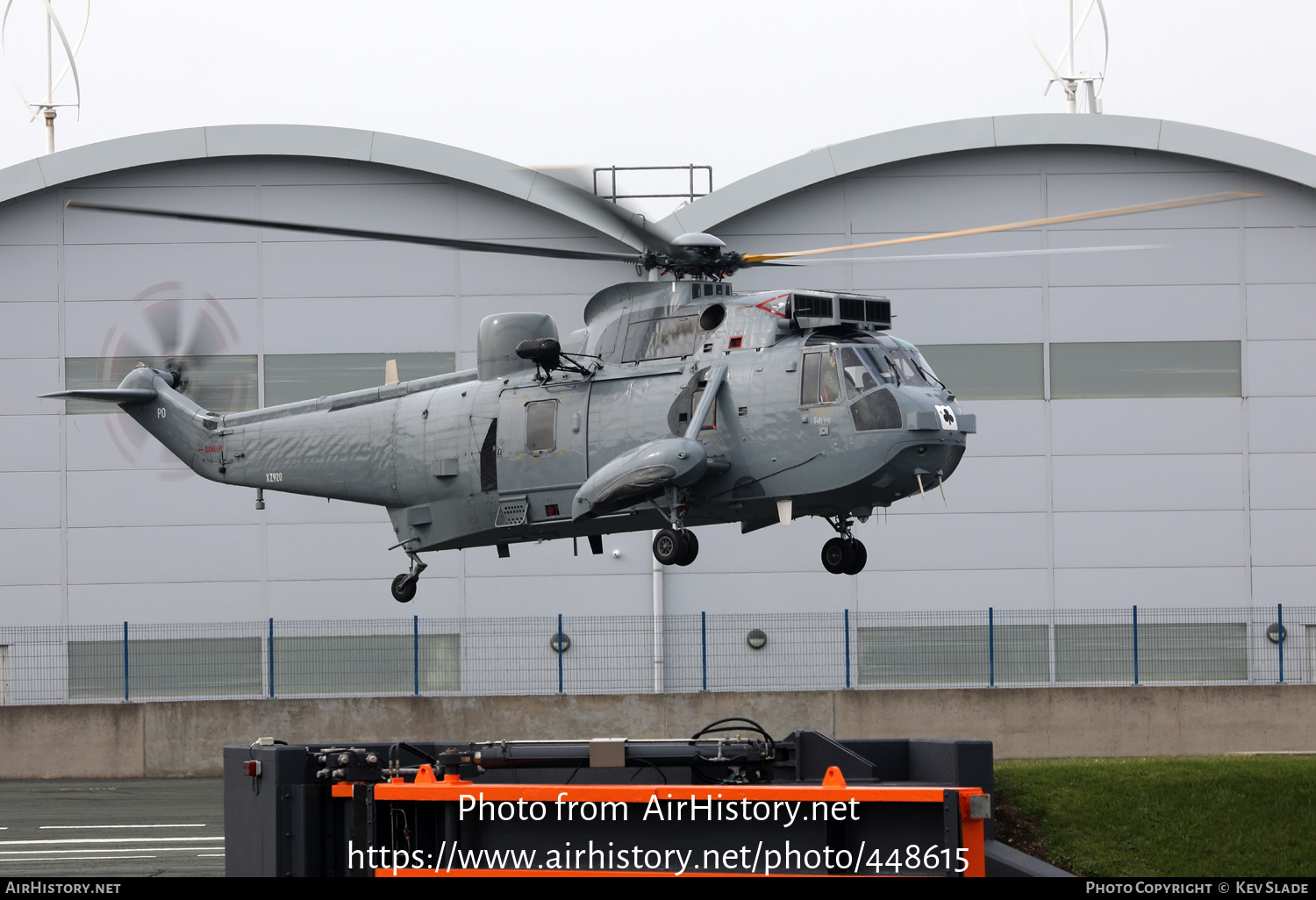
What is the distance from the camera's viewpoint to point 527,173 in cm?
2978

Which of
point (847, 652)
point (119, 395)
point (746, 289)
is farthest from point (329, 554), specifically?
point (847, 652)

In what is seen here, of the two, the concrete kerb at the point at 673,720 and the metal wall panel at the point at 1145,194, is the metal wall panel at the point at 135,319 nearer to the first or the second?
the concrete kerb at the point at 673,720

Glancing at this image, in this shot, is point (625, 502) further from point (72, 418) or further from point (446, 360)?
point (72, 418)

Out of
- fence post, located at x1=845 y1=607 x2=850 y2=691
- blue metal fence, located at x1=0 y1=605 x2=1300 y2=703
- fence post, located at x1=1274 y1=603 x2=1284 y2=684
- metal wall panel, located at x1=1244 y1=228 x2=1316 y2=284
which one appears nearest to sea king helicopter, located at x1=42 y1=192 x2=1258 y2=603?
fence post, located at x1=845 y1=607 x2=850 y2=691

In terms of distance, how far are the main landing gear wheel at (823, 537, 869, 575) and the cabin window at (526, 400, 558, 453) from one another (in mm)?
3441

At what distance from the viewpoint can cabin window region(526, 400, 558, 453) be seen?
16.6m

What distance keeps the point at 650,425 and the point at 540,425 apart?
1463 millimetres

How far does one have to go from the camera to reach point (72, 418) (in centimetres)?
2986

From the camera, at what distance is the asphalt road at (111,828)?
53.9 feet

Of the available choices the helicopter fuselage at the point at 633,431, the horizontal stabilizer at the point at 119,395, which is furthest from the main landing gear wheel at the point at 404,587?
the horizontal stabilizer at the point at 119,395

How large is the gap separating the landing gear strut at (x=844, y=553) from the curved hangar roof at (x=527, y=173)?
46.7 feet

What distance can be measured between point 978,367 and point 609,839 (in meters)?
22.0

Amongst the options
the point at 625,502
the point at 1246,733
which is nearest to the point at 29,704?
the point at 625,502
